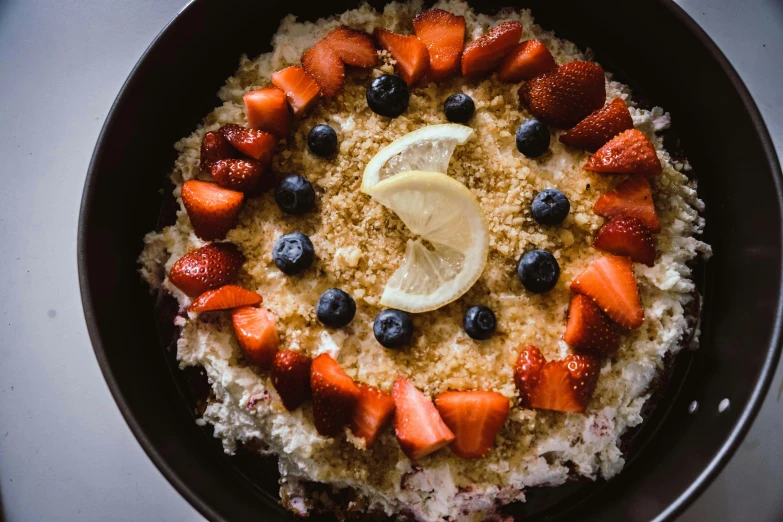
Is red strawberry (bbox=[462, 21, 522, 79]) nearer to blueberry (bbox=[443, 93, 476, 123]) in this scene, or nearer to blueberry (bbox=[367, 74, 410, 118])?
blueberry (bbox=[443, 93, 476, 123])

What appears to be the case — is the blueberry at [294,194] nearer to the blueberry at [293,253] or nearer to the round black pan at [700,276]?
the blueberry at [293,253]

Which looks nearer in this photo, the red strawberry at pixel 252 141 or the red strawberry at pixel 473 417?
the red strawberry at pixel 473 417

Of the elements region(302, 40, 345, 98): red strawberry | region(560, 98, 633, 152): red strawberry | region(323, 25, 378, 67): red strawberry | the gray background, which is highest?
region(323, 25, 378, 67): red strawberry

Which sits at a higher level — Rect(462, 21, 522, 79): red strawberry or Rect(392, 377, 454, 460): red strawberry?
Rect(462, 21, 522, 79): red strawberry

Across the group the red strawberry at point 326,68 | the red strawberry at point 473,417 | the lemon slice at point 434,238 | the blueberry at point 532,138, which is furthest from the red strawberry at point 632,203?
the red strawberry at point 326,68

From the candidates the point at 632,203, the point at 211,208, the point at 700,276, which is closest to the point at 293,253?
the point at 211,208

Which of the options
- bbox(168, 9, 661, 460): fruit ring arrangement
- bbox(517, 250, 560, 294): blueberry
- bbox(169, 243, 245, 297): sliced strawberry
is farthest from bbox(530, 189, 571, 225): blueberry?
bbox(169, 243, 245, 297): sliced strawberry

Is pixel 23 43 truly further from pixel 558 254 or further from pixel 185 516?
pixel 558 254

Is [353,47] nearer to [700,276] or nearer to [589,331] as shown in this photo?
[589,331]
